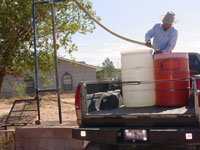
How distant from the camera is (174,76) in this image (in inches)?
162

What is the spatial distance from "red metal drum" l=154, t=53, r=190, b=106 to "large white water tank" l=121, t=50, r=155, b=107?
0.19 m

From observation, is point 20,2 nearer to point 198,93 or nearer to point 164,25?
point 164,25

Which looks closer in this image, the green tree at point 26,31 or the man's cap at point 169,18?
the man's cap at point 169,18

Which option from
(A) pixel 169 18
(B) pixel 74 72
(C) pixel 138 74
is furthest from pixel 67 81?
(C) pixel 138 74

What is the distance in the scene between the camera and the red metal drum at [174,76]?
410 cm

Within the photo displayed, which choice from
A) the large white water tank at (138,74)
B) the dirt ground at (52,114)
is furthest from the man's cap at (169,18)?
the dirt ground at (52,114)

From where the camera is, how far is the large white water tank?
170 inches

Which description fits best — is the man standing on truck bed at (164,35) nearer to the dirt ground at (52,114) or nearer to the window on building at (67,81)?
the dirt ground at (52,114)

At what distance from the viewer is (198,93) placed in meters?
3.31

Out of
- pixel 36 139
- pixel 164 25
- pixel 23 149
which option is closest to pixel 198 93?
pixel 164 25

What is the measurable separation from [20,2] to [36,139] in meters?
4.91

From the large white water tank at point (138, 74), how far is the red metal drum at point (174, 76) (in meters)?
0.19

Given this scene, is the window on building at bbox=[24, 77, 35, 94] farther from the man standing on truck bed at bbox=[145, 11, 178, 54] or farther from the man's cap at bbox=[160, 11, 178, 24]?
the man's cap at bbox=[160, 11, 178, 24]

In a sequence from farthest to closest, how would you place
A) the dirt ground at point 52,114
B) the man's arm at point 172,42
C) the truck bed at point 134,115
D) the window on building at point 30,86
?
1. the window on building at point 30,86
2. the dirt ground at point 52,114
3. the man's arm at point 172,42
4. the truck bed at point 134,115
